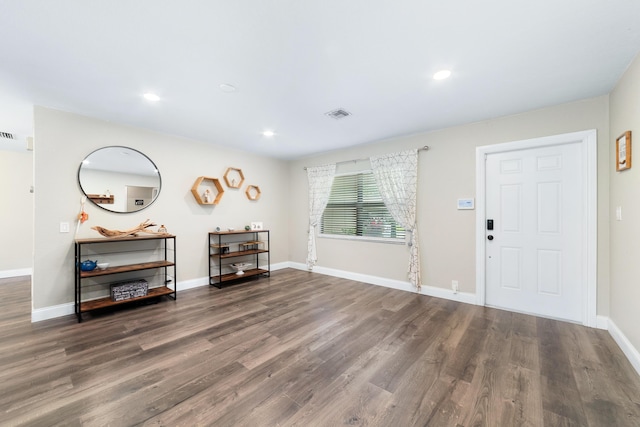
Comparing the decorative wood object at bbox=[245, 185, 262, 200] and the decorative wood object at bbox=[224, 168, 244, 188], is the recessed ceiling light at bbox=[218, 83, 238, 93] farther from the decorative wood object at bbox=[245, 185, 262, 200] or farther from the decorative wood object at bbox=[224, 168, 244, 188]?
the decorative wood object at bbox=[245, 185, 262, 200]

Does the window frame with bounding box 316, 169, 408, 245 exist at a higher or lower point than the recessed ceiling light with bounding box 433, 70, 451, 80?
lower

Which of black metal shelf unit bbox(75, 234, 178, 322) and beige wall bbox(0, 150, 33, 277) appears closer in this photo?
black metal shelf unit bbox(75, 234, 178, 322)

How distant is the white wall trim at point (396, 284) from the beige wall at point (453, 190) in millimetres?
78

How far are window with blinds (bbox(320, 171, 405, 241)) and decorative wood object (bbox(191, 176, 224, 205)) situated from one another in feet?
6.69

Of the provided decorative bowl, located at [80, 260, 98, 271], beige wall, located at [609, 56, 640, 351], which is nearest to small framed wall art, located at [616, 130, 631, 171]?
beige wall, located at [609, 56, 640, 351]

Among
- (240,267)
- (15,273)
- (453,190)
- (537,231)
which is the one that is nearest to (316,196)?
(240,267)

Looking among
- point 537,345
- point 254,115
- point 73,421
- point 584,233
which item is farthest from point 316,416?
point 584,233

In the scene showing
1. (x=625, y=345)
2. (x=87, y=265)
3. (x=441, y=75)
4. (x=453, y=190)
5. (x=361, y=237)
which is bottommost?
(x=625, y=345)

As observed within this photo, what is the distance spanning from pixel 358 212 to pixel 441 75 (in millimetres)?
2780

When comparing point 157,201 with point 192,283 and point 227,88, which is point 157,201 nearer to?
point 192,283

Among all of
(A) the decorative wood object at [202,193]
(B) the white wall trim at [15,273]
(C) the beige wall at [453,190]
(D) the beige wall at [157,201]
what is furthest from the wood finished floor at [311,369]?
(B) the white wall trim at [15,273]

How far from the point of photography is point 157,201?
3.82m

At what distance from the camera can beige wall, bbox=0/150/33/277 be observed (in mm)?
4660

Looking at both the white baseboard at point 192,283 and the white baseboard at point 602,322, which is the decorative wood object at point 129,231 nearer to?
the white baseboard at point 192,283
